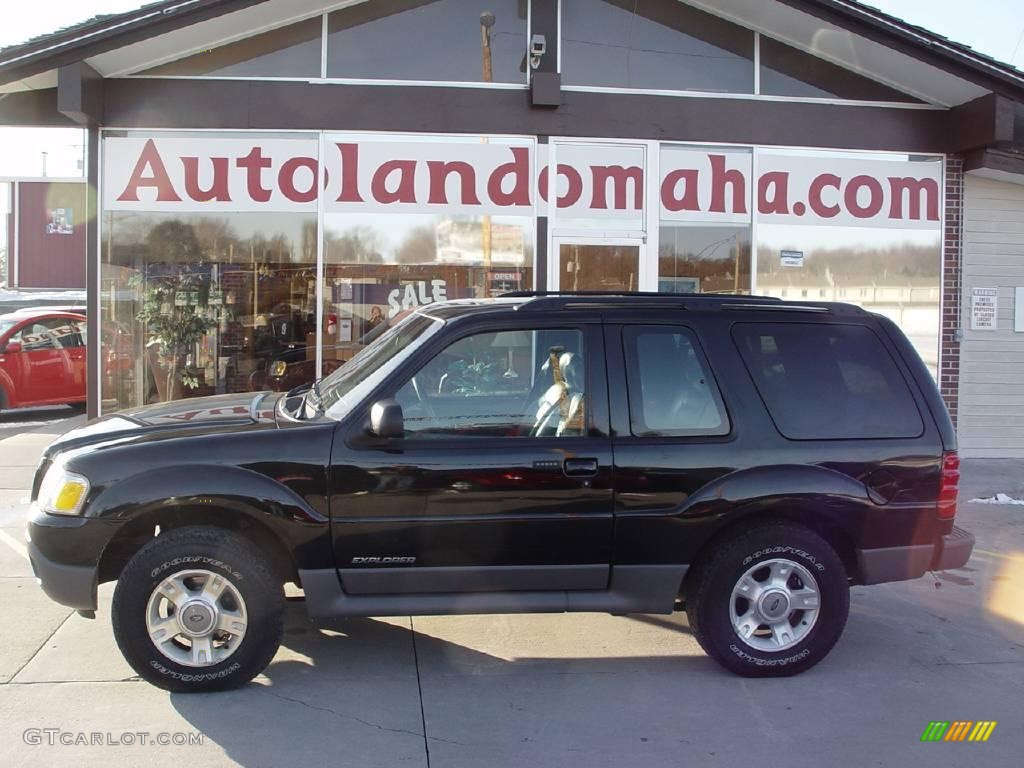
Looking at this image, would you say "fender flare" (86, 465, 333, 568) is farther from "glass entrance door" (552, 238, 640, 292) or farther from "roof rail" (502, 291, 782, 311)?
"glass entrance door" (552, 238, 640, 292)

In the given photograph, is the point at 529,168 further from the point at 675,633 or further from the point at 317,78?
the point at 675,633

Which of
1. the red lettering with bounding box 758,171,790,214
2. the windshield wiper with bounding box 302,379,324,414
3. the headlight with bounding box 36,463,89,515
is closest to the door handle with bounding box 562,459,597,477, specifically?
the windshield wiper with bounding box 302,379,324,414

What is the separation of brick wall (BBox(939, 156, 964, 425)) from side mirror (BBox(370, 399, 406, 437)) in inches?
336

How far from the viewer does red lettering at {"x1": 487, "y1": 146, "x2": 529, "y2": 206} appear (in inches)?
398

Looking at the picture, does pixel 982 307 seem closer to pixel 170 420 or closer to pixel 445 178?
pixel 445 178

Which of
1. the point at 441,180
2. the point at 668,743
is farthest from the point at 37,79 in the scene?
the point at 668,743

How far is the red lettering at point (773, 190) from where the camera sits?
10531mm

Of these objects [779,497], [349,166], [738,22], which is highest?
[738,22]

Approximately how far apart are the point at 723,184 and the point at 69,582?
815 cm

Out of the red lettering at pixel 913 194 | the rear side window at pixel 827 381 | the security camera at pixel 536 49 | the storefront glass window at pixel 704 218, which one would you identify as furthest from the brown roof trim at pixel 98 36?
the red lettering at pixel 913 194

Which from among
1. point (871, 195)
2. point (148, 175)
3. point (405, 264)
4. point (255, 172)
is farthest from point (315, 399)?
point (871, 195)

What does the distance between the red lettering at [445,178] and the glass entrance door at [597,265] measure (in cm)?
111

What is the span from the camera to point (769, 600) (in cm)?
467

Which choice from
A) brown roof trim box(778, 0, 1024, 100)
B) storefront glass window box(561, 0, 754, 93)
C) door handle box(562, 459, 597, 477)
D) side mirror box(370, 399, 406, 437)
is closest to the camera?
side mirror box(370, 399, 406, 437)
